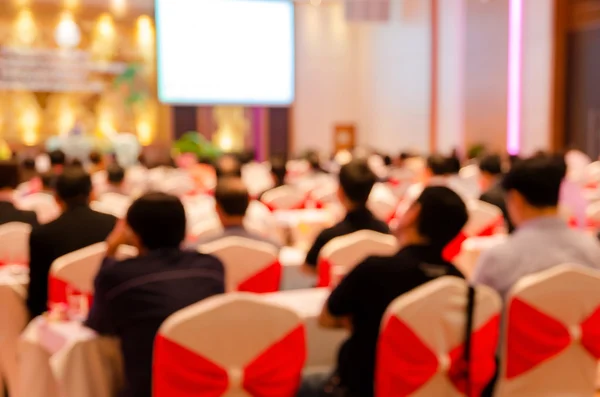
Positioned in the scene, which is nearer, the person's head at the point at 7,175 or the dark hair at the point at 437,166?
the person's head at the point at 7,175

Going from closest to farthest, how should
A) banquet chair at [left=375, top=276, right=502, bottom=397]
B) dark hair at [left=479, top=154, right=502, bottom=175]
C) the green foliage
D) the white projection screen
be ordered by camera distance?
banquet chair at [left=375, top=276, right=502, bottom=397], dark hair at [left=479, top=154, right=502, bottom=175], the green foliage, the white projection screen

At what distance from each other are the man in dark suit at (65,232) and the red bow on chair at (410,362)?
1661 mm

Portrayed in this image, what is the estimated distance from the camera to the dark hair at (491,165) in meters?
5.52

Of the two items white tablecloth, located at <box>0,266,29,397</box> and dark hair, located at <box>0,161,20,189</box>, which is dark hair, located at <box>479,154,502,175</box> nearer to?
dark hair, located at <box>0,161,20,189</box>

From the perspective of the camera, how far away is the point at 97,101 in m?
15.7

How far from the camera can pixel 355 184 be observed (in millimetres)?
3727

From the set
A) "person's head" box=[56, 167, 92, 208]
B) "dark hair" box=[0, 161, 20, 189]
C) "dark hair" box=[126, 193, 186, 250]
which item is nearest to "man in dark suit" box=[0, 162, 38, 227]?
"dark hair" box=[0, 161, 20, 189]

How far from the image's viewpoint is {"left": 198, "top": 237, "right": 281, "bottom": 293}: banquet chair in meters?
3.40

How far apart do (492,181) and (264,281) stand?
2.77 meters

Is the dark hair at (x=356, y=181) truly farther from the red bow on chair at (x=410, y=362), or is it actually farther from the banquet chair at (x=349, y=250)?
the red bow on chair at (x=410, y=362)

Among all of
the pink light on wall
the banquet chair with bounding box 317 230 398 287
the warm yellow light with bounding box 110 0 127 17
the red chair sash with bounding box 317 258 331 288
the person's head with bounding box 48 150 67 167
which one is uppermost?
the warm yellow light with bounding box 110 0 127 17

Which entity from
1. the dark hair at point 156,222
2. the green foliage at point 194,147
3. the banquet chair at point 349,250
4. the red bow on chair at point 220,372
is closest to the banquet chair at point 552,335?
the red bow on chair at point 220,372

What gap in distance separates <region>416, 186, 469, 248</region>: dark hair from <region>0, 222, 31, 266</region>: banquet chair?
2413 mm

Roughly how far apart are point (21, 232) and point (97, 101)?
40.3ft
